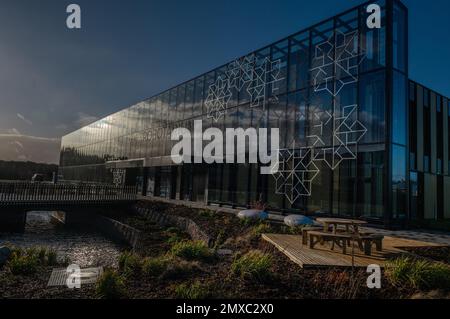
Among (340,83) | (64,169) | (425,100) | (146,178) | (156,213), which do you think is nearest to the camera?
(340,83)

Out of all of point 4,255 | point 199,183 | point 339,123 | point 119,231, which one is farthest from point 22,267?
point 199,183

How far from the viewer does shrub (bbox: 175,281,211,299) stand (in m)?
5.22

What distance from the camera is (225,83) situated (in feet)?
81.9

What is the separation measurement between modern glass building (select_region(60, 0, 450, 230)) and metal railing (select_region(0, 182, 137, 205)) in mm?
6378

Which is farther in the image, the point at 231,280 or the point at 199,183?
the point at 199,183

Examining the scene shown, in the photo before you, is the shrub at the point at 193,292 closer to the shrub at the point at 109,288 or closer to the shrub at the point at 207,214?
the shrub at the point at 109,288

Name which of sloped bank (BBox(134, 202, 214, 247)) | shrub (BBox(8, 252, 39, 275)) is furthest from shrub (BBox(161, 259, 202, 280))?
sloped bank (BBox(134, 202, 214, 247))

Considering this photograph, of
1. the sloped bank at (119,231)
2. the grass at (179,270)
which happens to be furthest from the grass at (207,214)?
the grass at (179,270)

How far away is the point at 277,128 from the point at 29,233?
55.3ft

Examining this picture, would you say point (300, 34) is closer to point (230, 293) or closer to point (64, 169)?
point (230, 293)

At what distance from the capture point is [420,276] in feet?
18.4

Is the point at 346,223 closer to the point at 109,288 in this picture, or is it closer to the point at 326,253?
the point at 326,253

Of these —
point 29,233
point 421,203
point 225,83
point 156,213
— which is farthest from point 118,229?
point 421,203

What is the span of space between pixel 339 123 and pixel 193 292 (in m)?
13.0
